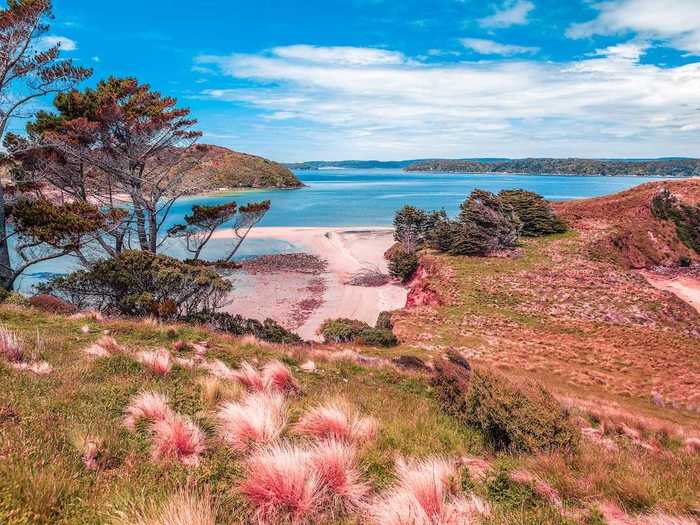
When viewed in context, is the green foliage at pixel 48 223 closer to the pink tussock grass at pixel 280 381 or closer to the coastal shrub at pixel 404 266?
the pink tussock grass at pixel 280 381

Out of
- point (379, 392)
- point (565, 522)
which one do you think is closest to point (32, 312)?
point (379, 392)

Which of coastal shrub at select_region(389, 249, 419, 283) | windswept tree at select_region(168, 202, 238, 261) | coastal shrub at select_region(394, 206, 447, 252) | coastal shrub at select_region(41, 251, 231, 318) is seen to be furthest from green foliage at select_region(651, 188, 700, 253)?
coastal shrub at select_region(41, 251, 231, 318)

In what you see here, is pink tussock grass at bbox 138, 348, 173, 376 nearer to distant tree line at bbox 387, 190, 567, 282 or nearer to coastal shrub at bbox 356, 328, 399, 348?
coastal shrub at bbox 356, 328, 399, 348

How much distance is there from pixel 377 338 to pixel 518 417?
43.6ft

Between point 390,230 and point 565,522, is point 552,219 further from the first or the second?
point 565,522

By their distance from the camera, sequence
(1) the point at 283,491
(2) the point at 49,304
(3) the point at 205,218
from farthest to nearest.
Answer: (3) the point at 205,218
(2) the point at 49,304
(1) the point at 283,491

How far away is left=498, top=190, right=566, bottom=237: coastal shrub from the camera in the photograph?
145 feet

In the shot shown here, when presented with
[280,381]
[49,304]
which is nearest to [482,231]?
[49,304]

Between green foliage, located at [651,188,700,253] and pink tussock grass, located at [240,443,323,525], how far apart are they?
56778 mm

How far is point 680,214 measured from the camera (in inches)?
1868

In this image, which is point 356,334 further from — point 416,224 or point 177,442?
point 416,224

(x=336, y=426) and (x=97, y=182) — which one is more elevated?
(x=97, y=182)

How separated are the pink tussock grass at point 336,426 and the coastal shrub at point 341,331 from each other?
14518mm

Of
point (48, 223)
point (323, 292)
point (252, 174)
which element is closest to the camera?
point (48, 223)
